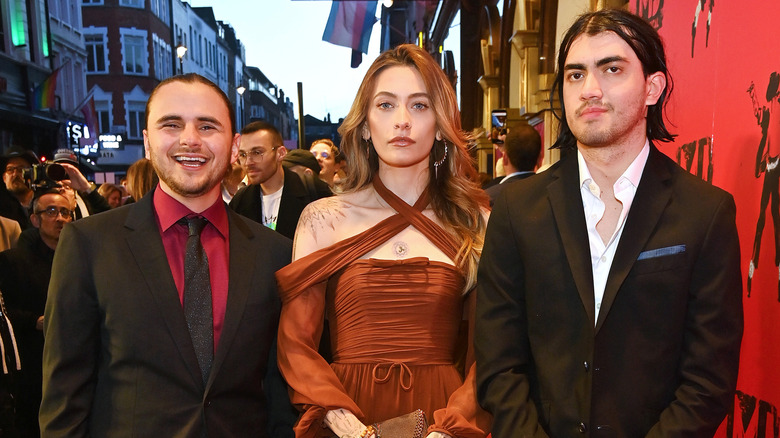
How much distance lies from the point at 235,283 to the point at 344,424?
0.59 metres

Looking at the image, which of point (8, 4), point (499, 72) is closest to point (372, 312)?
point (499, 72)

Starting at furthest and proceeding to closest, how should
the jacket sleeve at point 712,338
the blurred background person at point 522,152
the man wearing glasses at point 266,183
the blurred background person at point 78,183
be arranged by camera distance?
the blurred background person at point 78,183 → the blurred background person at point 522,152 → the man wearing glasses at point 266,183 → the jacket sleeve at point 712,338

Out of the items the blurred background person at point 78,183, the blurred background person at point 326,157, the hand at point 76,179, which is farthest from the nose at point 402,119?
the blurred background person at point 326,157

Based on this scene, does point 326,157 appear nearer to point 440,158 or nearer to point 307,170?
point 307,170

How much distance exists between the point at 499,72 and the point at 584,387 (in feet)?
32.0

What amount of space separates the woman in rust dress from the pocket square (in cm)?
68

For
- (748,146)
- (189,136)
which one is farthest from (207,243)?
(748,146)

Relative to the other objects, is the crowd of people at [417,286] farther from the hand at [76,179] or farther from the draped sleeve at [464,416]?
the hand at [76,179]

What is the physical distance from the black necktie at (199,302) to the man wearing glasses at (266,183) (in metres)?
2.66

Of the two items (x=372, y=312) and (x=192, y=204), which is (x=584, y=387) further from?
(x=192, y=204)

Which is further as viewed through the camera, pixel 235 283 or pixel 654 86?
pixel 235 283

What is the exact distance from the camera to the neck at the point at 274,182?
5145 mm

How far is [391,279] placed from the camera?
2.40 m

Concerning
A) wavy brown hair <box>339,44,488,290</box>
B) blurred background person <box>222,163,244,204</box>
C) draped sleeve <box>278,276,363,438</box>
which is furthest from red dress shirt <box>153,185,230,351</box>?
blurred background person <box>222,163,244,204</box>
